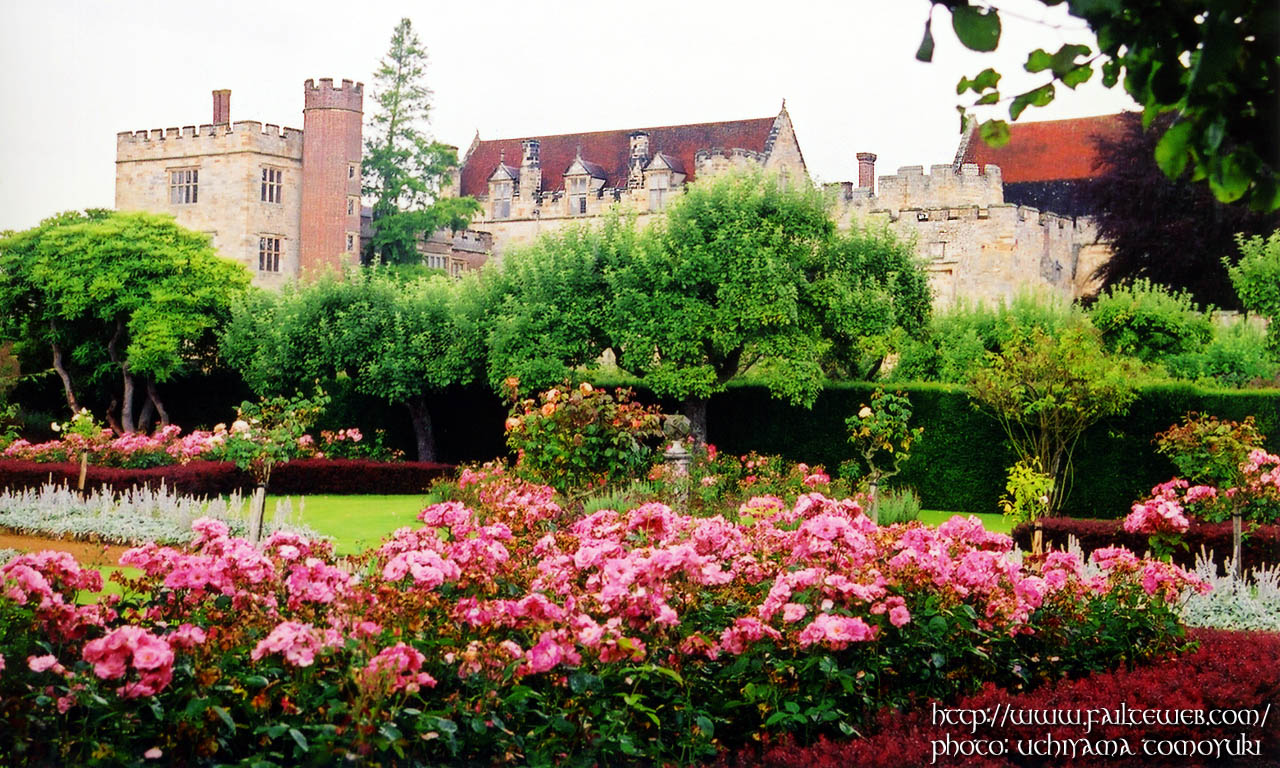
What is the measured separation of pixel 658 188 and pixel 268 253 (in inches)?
445

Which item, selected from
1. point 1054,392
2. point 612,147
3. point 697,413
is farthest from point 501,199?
point 1054,392

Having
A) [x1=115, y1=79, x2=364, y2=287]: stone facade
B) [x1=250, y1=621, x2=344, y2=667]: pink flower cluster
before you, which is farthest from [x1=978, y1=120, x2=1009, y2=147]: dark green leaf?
[x1=115, y1=79, x2=364, y2=287]: stone facade

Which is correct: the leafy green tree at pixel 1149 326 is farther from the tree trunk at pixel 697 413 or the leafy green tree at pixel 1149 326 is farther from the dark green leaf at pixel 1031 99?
the dark green leaf at pixel 1031 99

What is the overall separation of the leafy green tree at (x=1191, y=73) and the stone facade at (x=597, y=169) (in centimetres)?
3613

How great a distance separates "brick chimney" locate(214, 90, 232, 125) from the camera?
38.4 metres

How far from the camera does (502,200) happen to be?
43.4m

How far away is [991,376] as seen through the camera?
17.3 m

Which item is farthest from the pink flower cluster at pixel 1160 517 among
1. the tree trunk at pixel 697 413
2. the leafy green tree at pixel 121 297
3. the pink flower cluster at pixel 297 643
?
the leafy green tree at pixel 121 297

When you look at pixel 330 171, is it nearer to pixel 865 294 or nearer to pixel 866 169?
pixel 866 169

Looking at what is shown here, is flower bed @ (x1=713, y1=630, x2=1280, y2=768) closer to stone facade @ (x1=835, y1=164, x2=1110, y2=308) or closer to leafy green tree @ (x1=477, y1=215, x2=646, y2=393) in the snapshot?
leafy green tree @ (x1=477, y1=215, x2=646, y2=393)

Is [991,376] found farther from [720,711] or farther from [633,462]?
[720,711]

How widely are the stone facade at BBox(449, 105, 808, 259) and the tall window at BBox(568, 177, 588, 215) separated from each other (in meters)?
0.03

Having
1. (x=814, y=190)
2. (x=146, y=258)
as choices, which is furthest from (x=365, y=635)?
(x=146, y=258)

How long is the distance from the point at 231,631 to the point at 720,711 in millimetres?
1862
